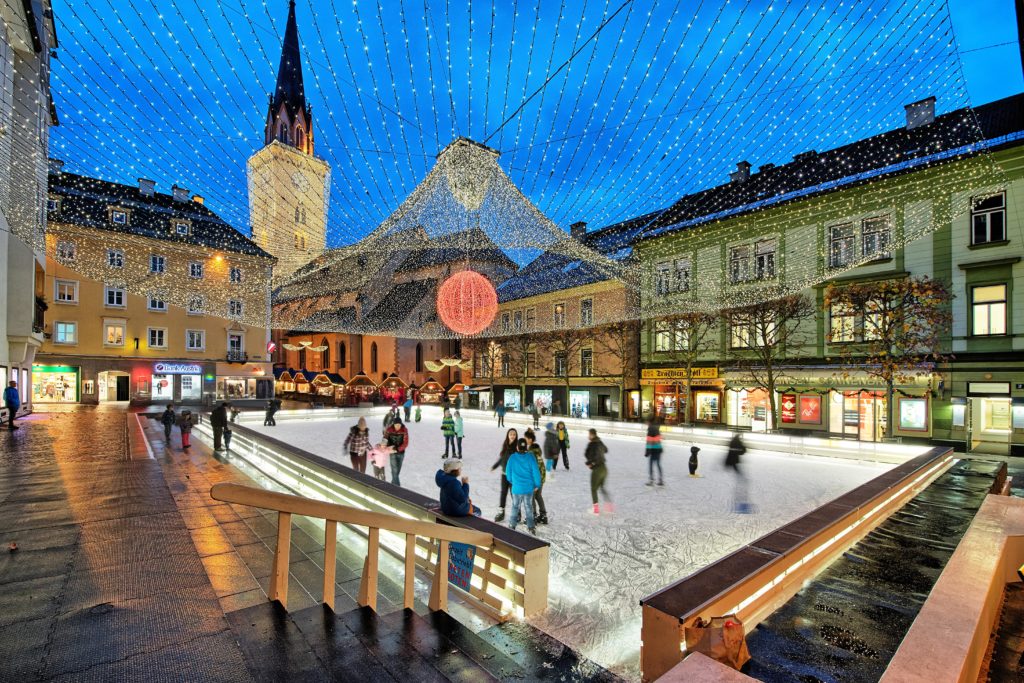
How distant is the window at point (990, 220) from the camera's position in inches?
659

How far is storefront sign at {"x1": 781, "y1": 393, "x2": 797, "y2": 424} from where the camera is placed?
21766mm

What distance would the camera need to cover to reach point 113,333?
1209 inches

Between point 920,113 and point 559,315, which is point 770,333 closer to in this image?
point 920,113

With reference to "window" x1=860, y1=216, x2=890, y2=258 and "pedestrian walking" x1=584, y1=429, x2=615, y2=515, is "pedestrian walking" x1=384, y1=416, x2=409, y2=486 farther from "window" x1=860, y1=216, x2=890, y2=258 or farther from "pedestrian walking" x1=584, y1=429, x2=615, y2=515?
"window" x1=860, y1=216, x2=890, y2=258

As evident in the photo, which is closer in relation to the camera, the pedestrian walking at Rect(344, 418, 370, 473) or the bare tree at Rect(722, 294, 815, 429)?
the pedestrian walking at Rect(344, 418, 370, 473)

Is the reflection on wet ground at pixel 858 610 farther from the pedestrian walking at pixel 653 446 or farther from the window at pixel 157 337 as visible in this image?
the window at pixel 157 337

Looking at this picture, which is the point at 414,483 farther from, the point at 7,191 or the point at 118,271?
the point at 7,191

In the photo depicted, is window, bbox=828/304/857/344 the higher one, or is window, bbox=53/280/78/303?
window, bbox=53/280/78/303

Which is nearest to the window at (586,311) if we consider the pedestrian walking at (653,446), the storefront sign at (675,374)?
the storefront sign at (675,374)

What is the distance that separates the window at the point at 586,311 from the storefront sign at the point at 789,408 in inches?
448

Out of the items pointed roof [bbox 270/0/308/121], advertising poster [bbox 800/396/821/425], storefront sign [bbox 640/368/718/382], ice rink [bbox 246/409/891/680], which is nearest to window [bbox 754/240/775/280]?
storefront sign [bbox 640/368/718/382]

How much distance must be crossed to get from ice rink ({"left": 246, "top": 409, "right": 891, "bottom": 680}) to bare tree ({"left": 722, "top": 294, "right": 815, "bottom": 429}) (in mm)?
6846

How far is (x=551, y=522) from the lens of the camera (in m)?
7.64

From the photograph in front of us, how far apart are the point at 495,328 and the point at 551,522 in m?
28.8
